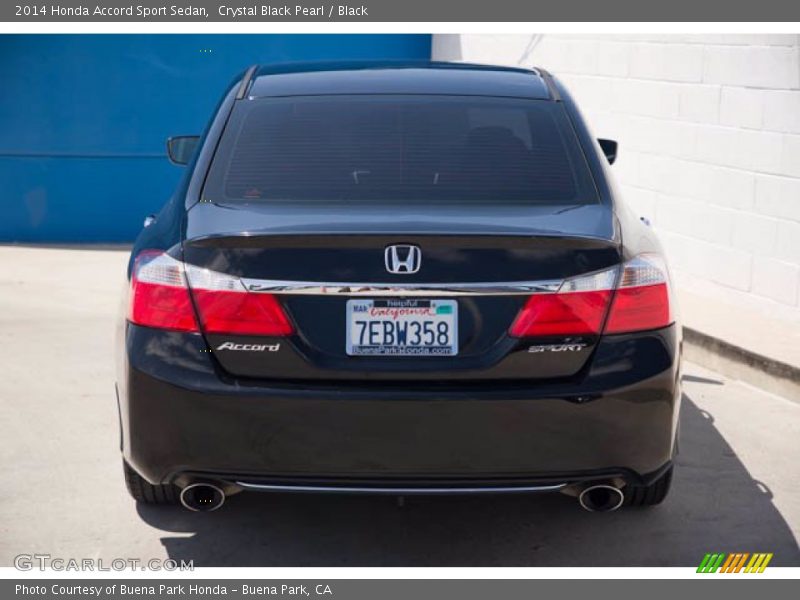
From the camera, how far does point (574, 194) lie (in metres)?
4.40

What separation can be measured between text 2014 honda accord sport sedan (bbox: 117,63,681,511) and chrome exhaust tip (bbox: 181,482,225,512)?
0.03 feet

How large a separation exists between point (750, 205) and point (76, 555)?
5.37 meters

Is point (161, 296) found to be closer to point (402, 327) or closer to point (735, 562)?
point (402, 327)

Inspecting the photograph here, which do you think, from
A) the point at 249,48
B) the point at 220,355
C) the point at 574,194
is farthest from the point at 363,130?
the point at 249,48

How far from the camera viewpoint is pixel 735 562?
443cm

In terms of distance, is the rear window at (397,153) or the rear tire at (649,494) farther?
the rear tire at (649,494)

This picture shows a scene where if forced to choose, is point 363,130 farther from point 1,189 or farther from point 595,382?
point 1,189

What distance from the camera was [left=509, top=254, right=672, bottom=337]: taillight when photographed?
388cm

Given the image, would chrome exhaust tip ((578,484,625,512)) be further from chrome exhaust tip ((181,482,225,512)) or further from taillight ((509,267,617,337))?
chrome exhaust tip ((181,482,225,512))

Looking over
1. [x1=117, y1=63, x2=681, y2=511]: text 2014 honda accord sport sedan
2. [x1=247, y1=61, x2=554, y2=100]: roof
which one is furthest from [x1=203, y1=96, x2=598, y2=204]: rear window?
[x1=117, y1=63, x2=681, y2=511]: text 2014 honda accord sport sedan

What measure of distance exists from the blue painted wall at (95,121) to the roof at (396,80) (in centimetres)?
685

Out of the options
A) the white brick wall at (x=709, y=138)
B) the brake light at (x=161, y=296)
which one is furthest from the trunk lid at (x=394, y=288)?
the white brick wall at (x=709, y=138)

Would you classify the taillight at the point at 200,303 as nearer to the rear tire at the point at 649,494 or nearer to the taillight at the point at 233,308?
the taillight at the point at 233,308

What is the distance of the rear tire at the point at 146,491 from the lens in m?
4.59
